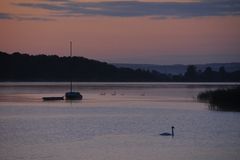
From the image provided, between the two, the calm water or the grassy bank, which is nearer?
the calm water

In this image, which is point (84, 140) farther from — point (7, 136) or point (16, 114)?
point (16, 114)

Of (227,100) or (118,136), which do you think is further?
(227,100)

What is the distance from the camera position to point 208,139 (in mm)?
36250

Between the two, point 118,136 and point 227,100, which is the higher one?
point 227,100

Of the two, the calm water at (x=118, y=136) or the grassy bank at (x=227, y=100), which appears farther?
the grassy bank at (x=227, y=100)

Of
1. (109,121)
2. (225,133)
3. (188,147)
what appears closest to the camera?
(188,147)

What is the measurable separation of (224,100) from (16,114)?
19795 millimetres

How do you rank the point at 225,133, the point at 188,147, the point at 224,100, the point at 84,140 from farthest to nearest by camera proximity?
the point at 224,100 < the point at 225,133 < the point at 84,140 < the point at 188,147

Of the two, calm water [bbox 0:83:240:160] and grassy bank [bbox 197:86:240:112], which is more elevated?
grassy bank [bbox 197:86:240:112]

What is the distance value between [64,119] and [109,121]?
14.7 ft

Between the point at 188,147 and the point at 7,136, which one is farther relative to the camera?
the point at 7,136

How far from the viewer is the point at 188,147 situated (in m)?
32.3

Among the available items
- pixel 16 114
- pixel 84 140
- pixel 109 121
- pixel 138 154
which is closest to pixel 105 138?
pixel 84 140

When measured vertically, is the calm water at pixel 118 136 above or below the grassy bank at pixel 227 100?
below
